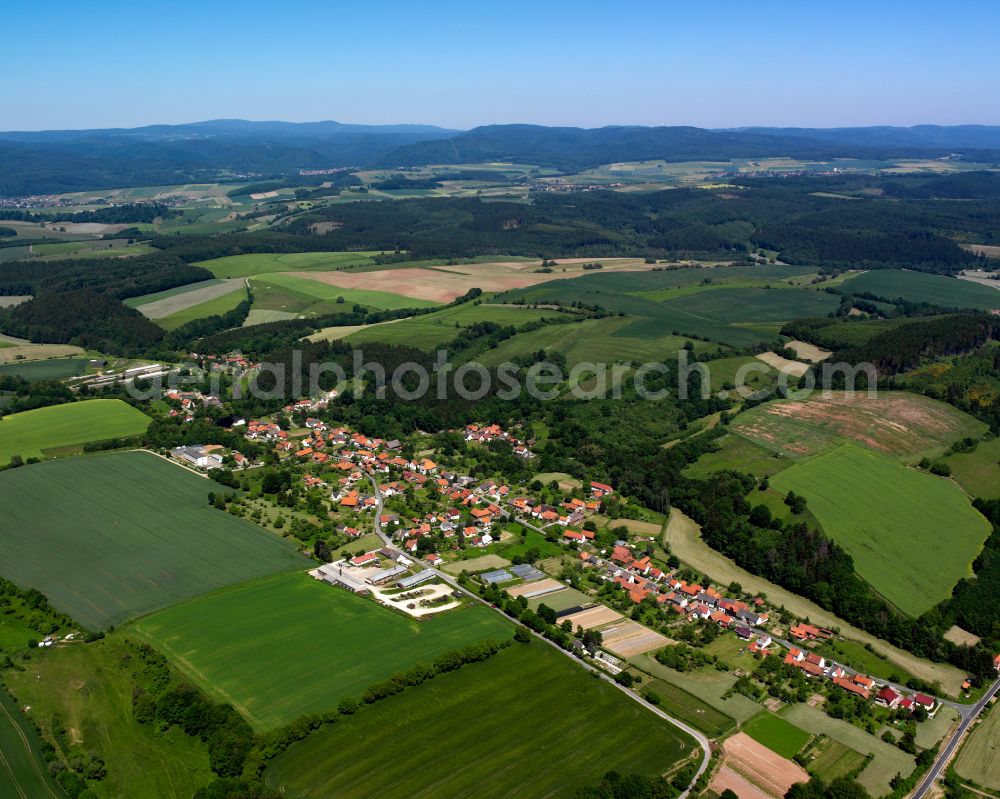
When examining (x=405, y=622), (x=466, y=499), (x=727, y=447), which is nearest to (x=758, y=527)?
(x=727, y=447)

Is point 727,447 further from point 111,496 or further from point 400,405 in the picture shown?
point 111,496

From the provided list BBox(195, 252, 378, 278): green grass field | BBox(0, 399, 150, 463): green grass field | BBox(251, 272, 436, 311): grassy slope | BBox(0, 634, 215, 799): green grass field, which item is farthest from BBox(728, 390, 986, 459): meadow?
BBox(195, 252, 378, 278): green grass field

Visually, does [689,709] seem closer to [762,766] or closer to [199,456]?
[762,766]

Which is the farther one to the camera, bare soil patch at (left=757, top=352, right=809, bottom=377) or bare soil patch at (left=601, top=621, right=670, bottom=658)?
bare soil patch at (left=757, top=352, right=809, bottom=377)

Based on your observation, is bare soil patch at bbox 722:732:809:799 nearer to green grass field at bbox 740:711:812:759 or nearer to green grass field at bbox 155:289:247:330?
green grass field at bbox 740:711:812:759

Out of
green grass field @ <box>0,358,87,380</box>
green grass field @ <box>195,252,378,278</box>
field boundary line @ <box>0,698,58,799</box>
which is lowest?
field boundary line @ <box>0,698,58,799</box>

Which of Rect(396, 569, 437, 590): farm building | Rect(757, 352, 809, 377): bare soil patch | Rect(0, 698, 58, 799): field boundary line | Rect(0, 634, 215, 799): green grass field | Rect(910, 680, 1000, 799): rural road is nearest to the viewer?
Rect(0, 698, 58, 799): field boundary line

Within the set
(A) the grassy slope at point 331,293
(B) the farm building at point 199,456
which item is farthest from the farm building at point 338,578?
(A) the grassy slope at point 331,293
